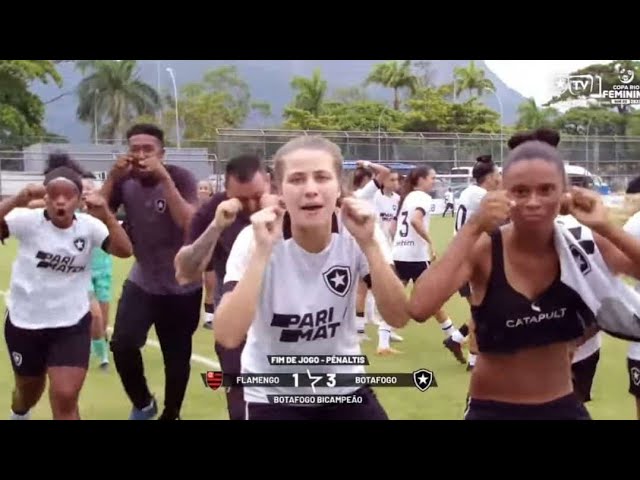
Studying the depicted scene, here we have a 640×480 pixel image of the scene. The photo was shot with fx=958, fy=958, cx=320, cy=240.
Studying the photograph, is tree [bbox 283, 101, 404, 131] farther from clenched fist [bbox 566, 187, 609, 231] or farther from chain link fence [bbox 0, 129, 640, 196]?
clenched fist [bbox 566, 187, 609, 231]

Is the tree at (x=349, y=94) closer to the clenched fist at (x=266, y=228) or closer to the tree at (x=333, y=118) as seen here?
the tree at (x=333, y=118)

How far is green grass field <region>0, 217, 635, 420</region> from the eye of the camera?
185 inches

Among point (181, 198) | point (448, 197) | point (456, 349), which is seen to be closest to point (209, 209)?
point (181, 198)

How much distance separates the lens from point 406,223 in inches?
261

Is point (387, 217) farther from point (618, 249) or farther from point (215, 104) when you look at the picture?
point (618, 249)

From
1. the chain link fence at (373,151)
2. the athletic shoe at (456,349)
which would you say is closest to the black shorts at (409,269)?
the athletic shoe at (456,349)

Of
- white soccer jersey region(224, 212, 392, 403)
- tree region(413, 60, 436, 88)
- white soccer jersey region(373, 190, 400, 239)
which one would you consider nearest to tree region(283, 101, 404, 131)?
tree region(413, 60, 436, 88)

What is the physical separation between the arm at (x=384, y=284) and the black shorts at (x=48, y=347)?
1.61 meters

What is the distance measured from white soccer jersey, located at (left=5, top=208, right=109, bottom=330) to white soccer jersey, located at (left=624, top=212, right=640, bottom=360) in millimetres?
2286

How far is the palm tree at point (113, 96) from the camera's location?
13.4 ft

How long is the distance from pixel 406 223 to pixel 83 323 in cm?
297

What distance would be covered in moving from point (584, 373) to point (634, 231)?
84 cm

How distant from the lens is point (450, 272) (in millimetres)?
2938

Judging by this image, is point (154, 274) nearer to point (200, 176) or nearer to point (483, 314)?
point (200, 176)
